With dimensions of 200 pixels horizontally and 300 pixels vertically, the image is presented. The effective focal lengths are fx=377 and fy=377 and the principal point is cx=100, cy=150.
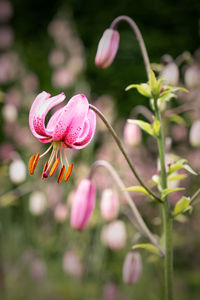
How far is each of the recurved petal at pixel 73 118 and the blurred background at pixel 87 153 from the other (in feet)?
1.05

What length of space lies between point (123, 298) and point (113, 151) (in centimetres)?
63

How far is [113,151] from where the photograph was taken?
1.72m

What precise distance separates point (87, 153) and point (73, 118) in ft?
4.14

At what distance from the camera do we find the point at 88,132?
0.50 metres

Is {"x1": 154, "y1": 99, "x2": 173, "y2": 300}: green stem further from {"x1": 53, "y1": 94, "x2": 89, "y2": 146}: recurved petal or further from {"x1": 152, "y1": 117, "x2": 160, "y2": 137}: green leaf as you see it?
{"x1": 53, "y1": 94, "x2": 89, "y2": 146}: recurved petal

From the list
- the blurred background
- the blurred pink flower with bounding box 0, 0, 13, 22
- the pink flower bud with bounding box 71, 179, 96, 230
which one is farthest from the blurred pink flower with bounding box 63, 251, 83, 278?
the blurred pink flower with bounding box 0, 0, 13, 22

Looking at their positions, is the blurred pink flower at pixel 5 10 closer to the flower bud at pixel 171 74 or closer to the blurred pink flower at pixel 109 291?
the blurred pink flower at pixel 109 291

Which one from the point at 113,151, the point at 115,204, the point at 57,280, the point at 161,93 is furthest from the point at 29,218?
the point at 161,93

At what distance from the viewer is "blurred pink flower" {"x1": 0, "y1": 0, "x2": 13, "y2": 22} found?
3.07 m

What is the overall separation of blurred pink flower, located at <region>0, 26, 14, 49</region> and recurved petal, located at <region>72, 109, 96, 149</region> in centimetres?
254

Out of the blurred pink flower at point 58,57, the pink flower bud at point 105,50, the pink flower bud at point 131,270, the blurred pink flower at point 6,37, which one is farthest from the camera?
the blurred pink flower at point 6,37

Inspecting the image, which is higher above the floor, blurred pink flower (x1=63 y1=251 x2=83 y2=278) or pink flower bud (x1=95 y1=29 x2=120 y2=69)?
pink flower bud (x1=95 y1=29 x2=120 y2=69)

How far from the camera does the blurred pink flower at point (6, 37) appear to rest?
290 centimetres

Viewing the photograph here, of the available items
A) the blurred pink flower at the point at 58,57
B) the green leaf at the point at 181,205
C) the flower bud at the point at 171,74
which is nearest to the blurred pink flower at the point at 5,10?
the blurred pink flower at the point at 58,57
